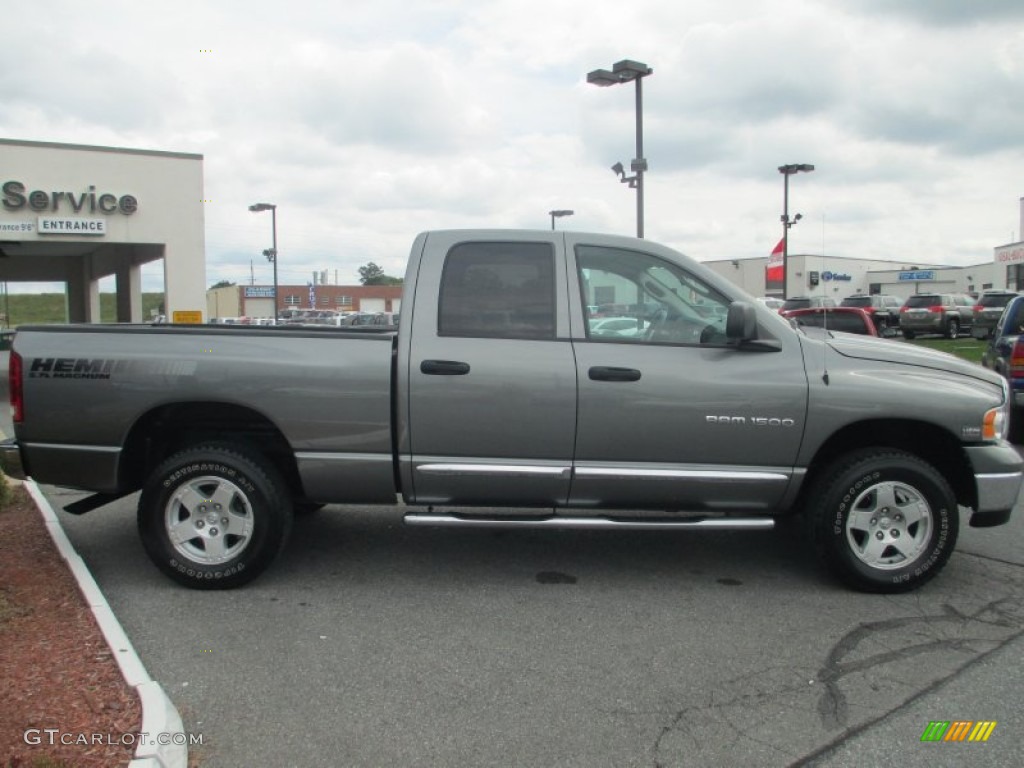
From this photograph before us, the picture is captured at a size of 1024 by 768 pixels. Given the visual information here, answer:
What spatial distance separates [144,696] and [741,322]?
326 centimetres

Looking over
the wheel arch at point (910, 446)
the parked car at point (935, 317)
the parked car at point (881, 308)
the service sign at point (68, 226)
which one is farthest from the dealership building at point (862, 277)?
the wheel arch at point (910, 446)

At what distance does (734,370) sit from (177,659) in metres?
3.15

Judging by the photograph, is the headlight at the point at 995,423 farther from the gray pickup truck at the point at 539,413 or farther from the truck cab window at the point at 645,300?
the truck cab window at the point at 645,300

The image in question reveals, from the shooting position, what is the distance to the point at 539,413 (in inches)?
183

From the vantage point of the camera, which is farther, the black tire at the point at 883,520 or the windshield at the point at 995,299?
the windshield at the point at 995,299

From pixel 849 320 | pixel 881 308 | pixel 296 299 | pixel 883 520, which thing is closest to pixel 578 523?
pixel 883 520

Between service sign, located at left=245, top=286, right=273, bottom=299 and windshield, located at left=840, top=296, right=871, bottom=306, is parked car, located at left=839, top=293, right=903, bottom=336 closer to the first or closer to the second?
windshield, located at left=840, top=296, right=871, bottom=306

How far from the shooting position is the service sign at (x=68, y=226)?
18.3 metres

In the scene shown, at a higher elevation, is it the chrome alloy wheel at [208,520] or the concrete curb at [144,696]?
→ the chrome alloy wheel at [208,520]

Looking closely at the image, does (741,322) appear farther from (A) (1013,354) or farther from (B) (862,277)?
(B) (862,277)

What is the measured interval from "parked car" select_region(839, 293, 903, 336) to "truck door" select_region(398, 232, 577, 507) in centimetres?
2862

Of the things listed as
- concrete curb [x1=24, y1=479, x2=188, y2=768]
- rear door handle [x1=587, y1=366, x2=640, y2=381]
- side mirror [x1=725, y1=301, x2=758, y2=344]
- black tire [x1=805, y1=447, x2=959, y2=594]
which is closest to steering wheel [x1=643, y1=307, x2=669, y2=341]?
rear door handle [x1=587, y1=366, x2=640, y2=381]

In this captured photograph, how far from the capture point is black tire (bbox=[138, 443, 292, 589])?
4785 mm

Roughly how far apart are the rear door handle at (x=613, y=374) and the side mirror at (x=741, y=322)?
1.78 ft
